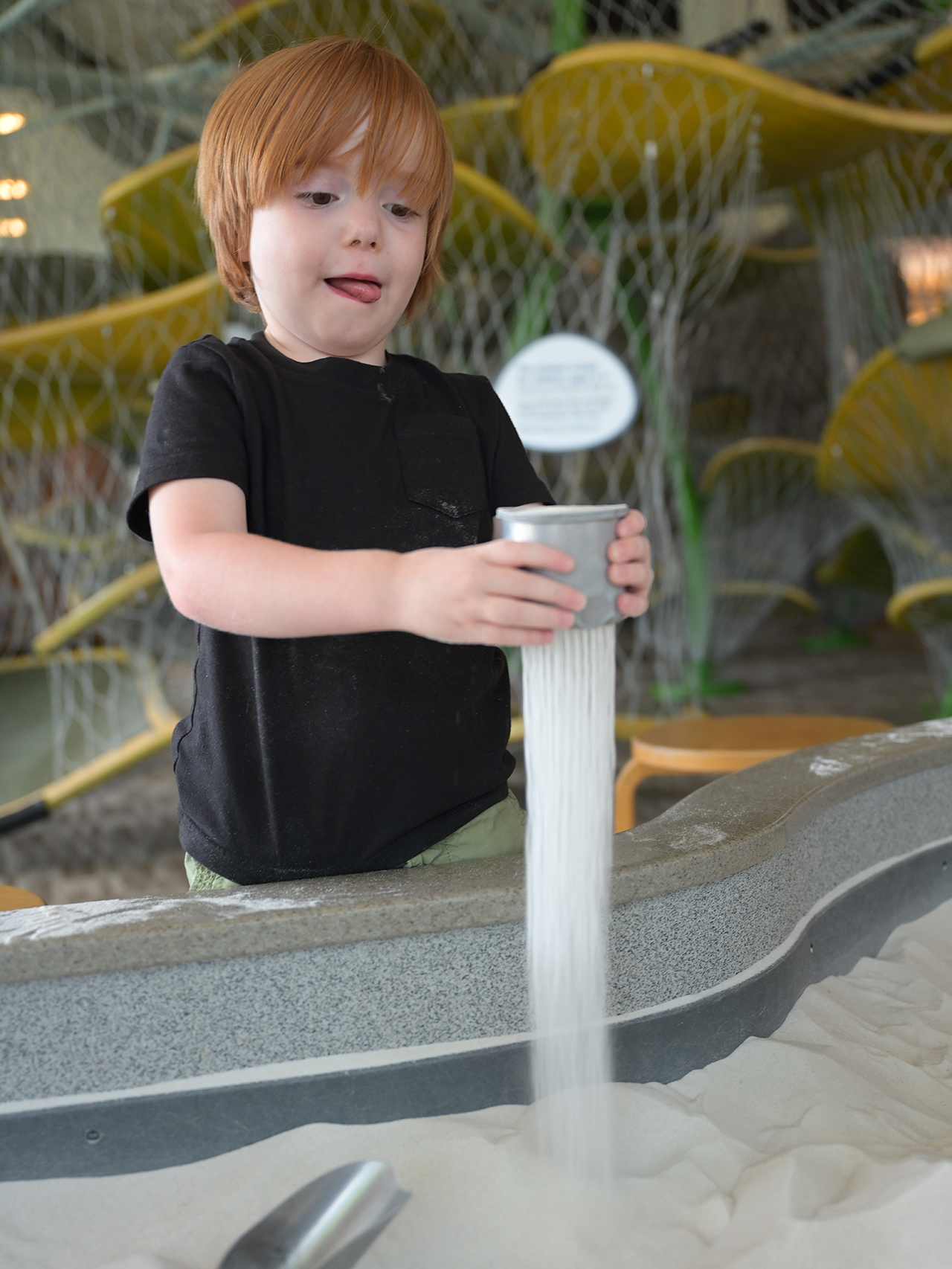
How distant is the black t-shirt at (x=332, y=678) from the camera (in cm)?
77

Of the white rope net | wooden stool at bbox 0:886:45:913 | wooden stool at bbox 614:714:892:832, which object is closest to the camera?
wooden stool at bbox 0:886:45:913

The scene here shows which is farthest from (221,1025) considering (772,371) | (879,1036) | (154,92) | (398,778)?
(772,371)

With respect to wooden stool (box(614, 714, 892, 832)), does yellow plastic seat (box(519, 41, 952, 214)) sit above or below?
above

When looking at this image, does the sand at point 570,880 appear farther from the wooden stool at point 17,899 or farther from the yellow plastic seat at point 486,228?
the yellow plastic seat at point 486,228

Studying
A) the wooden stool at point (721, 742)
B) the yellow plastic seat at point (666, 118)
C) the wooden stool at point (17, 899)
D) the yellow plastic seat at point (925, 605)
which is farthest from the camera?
the yellow plastic seat at point (925, 605)

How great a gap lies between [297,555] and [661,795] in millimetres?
1954

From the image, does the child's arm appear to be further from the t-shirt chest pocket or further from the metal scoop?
the metal scoop

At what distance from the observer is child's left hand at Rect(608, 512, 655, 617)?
1.83 feet

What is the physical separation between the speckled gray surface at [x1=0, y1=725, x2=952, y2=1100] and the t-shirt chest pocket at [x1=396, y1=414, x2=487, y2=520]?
0.91ft

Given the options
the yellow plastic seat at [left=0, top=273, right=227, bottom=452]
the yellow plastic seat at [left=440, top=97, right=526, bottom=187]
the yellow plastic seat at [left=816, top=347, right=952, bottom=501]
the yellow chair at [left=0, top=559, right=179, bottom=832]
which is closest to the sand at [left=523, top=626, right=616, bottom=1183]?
the yellow chair at [left=0, top=559, right=179, bottom=832]

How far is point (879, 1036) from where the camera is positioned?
0.87 m

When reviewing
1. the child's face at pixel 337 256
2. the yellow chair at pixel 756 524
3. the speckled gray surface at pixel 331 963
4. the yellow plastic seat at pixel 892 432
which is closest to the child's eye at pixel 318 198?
the child's face at pixel 337 256

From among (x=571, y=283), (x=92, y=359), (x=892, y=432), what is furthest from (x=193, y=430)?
(x=571, y=283)

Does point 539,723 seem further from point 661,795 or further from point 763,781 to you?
point 661,795
